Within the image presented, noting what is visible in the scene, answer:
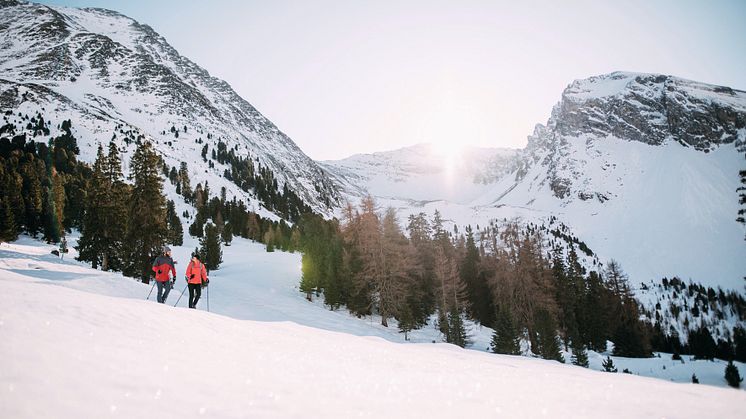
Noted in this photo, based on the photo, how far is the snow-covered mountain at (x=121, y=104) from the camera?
110 metres

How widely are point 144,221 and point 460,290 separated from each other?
98.9ft

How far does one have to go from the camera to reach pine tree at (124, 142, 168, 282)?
28047mm

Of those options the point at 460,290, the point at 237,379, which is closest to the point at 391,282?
the point at 460,290

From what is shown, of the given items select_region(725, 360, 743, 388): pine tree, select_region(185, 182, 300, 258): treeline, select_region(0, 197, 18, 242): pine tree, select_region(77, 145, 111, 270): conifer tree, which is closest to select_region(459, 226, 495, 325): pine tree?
select_region(725, 360, 743, 388): pine tree

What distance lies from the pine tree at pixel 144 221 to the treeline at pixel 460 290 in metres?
14.8

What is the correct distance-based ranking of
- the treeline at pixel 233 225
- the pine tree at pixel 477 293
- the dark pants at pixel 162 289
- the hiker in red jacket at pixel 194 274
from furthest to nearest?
the treeline at pixel 233 225, the pine tree at pixel 477 293, the hiker in red jacket at pixel 194 274, the dark pants at pixel 162 289

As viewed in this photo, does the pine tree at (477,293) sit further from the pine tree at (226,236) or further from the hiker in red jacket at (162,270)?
the pine tree at (226,236)

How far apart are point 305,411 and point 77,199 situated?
79.4 meters

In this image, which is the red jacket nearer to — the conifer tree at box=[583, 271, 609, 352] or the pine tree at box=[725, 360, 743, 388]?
the pine tree at box=[725, 360, 743, 388]

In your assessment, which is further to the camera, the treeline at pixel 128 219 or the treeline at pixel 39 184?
the treeline at pixel 39 184

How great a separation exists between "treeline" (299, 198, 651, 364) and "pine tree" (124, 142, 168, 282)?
14844mm

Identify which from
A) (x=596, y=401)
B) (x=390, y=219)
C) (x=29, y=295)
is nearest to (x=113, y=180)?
(x=390, y=219)

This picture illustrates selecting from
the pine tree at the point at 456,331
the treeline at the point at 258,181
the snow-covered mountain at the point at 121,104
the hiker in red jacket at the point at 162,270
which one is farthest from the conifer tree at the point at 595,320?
the snow-covered mountain at the point at 121,104

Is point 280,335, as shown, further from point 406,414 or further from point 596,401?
point 596,401
